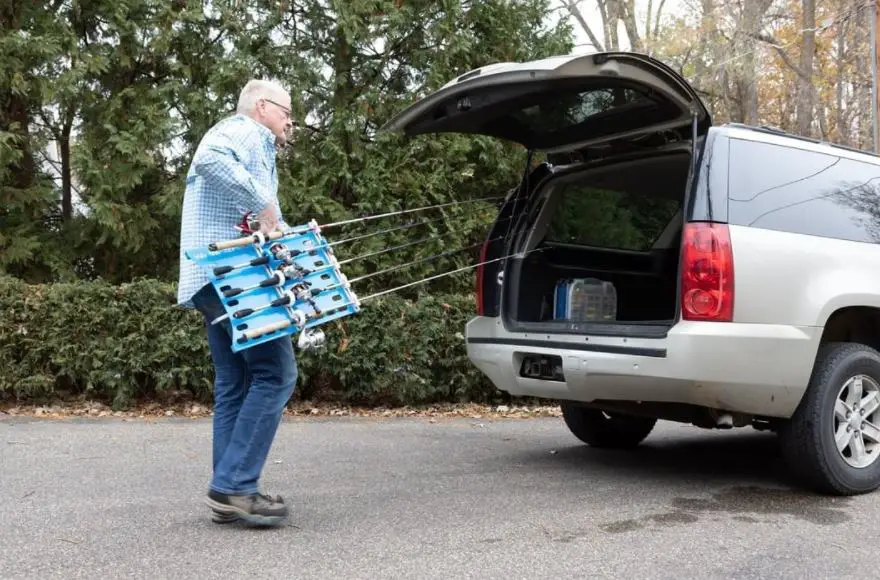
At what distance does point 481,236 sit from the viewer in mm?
8570

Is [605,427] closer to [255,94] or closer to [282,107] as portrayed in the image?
[282,107]

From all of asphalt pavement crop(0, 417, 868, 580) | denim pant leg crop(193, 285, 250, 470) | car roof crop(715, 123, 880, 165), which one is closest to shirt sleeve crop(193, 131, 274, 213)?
denim pant leg crop(193, 285, 250, 470)

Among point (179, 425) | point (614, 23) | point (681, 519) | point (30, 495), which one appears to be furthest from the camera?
point (614, 23)

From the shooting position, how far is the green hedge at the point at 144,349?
6.64m

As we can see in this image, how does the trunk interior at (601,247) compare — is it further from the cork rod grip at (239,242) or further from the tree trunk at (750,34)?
the tree trunk at (750,34)

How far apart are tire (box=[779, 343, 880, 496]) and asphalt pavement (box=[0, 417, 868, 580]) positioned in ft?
0.42

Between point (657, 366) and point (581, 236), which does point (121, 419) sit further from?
point (657, 366)

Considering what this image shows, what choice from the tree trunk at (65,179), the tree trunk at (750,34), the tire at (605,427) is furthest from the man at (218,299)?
the tree trunk at (750,34)

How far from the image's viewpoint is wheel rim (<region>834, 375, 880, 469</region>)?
428 centimetres

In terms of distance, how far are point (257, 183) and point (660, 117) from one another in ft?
7.03

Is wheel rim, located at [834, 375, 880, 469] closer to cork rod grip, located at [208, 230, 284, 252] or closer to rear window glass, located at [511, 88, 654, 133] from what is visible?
rear window glass, located at [511, 88, 654, 133]

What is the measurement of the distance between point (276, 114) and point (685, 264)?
6.46ft

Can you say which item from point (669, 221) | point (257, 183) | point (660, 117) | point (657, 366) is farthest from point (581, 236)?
point (257, 183)

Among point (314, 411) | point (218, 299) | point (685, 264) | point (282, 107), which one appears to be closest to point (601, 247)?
point (685, 264)
